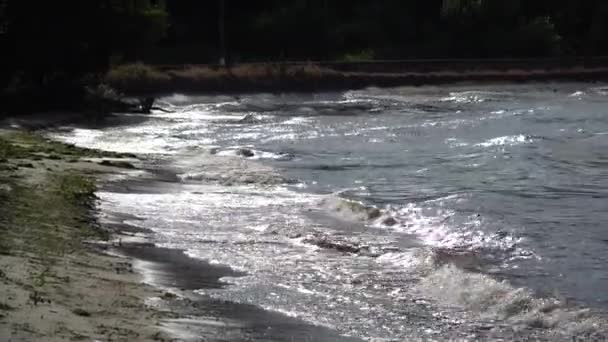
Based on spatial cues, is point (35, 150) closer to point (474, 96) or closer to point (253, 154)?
point (253, 154)

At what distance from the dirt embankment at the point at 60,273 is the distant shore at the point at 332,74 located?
34113 mm

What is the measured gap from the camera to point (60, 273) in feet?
36.3

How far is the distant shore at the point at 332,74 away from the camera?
5359 centimetres

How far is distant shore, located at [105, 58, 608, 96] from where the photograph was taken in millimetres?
53594

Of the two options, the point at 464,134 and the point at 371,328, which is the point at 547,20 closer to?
the point at 464,134

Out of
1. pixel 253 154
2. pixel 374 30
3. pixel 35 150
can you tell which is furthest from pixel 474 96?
pixel 35 150

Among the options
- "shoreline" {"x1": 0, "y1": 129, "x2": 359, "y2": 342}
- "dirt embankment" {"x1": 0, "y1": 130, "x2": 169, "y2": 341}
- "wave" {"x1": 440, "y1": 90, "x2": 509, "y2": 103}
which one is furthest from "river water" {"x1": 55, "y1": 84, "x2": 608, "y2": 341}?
"wave" {"x1": 440, "y1": 90, "x2": 509, "y2": 103}

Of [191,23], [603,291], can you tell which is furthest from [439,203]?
[191,23]

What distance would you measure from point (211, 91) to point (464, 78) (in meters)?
15.3

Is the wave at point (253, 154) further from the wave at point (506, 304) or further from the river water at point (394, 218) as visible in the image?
the wave at point (506, 304)

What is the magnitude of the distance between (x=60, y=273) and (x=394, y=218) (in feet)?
26.6

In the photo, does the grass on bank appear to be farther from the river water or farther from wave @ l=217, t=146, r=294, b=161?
wave @ l=217, t=146, r=294, b=161

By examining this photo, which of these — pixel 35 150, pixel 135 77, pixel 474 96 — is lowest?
pixel 474 96

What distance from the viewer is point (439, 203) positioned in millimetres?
20078
